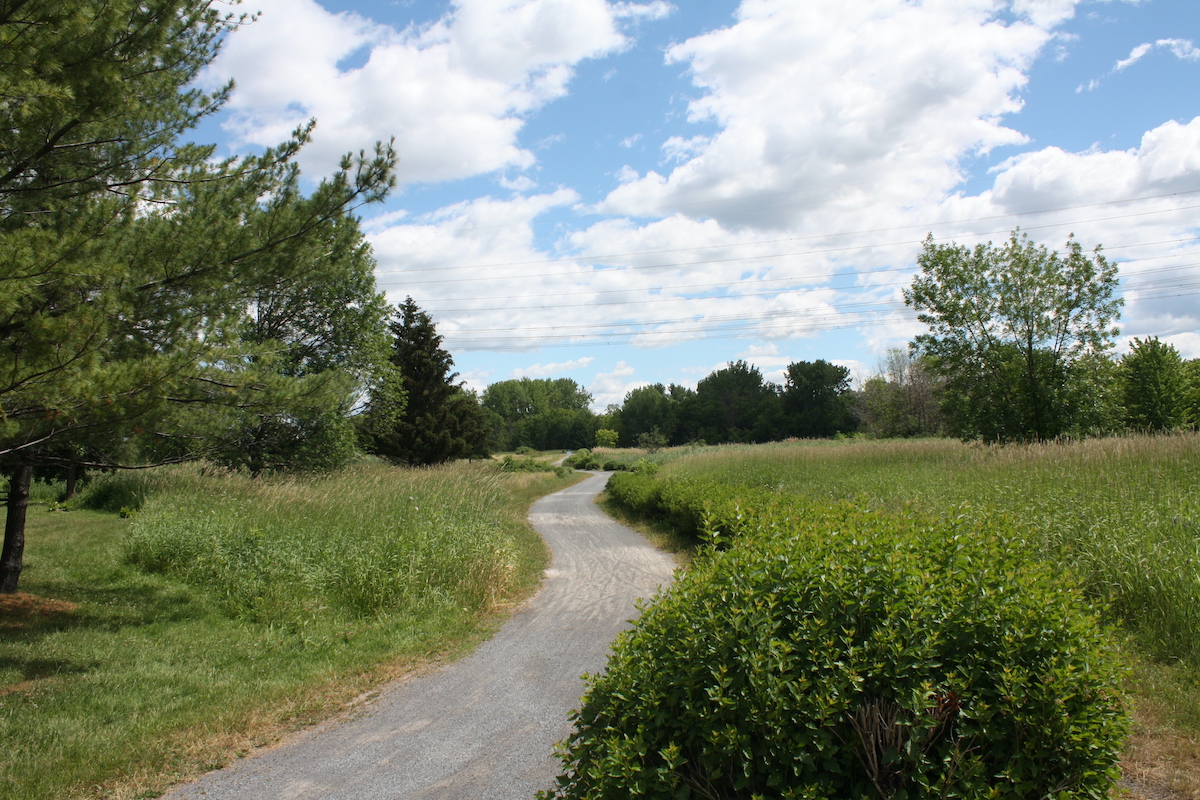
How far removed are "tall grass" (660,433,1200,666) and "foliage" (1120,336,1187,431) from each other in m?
21.0

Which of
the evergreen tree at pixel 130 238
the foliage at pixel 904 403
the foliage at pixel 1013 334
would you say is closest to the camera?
the evergreen tree at pixel 130 238

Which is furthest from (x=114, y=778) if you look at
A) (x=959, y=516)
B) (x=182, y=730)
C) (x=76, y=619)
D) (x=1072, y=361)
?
(x=1072, y=361)

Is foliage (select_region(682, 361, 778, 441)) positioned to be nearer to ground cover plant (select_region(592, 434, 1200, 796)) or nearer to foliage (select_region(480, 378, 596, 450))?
foliage (select_region(480, 378, 596, 450))

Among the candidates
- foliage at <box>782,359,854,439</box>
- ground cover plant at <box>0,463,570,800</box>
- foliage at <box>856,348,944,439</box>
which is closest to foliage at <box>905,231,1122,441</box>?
ground cover plant at <box>0,463,570,800</box>

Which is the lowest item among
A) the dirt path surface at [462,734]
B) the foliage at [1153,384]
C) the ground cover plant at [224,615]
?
the dirt path surface at [462,734]

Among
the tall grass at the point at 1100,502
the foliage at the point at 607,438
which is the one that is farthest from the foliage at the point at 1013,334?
the foliage at the point at 607,438

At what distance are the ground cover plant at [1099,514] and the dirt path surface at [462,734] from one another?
183cm

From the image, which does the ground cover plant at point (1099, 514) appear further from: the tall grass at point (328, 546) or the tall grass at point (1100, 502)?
the tall grass at point (328, 546)

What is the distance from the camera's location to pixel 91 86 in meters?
5.28

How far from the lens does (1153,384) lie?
30.5 metres

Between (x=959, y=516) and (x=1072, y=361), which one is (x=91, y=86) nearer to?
(x=959, y=516)

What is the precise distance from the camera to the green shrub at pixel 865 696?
7.59 feet

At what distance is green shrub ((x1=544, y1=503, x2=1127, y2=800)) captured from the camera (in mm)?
2314

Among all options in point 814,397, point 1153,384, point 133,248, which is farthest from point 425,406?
point 814,397
